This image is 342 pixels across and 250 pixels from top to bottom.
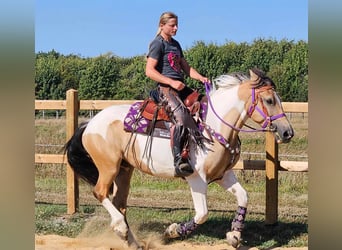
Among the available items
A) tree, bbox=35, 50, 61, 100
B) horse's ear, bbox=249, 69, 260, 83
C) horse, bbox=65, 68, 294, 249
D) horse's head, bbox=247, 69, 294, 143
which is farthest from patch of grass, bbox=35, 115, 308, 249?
tree, bbox=35, 50, 61, 100

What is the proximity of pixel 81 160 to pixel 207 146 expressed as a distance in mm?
1831

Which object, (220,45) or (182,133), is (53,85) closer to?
(220,45)

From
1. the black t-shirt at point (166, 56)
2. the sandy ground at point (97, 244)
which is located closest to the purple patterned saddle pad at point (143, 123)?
the black t-shirt at point (166, 56)

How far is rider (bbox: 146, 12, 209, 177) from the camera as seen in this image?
4.91 m

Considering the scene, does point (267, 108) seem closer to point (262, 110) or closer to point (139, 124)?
point (262, 110)

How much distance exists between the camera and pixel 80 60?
126 feet

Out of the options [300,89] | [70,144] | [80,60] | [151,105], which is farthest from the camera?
[80,60]

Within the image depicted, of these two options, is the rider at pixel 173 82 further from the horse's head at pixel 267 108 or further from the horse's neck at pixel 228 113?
the horse's head at pixel 267 108

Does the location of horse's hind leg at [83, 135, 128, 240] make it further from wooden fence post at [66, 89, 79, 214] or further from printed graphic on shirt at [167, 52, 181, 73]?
wooden fence post at [66, 89, 79, 214]

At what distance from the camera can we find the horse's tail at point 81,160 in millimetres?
5918

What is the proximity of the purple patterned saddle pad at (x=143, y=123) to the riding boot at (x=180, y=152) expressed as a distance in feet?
0.72
